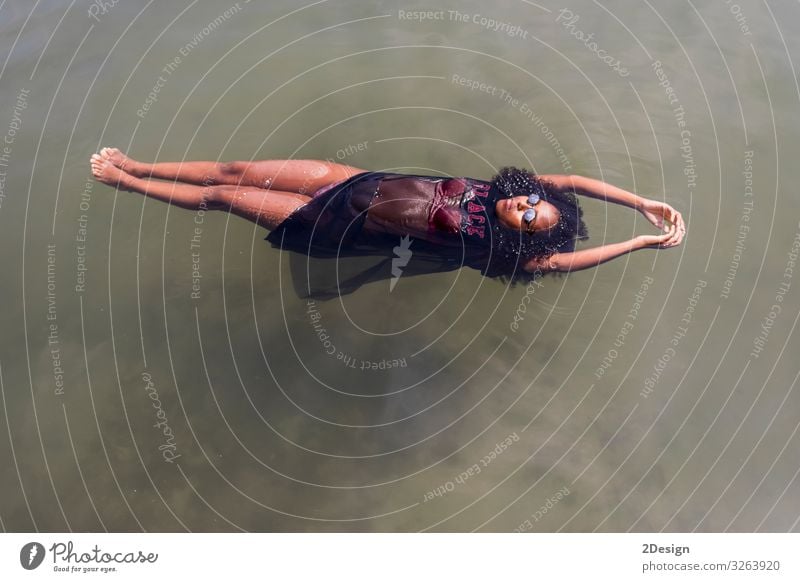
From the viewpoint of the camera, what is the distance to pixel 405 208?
371 centimetres

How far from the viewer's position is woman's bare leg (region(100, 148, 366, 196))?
395cm

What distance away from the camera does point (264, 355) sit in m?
3.80

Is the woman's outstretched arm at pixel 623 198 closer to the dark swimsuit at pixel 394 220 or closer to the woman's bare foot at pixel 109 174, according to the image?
the dark swimsuit at pixel 394 220

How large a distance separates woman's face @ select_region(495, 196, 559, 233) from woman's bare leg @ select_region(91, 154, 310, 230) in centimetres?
128

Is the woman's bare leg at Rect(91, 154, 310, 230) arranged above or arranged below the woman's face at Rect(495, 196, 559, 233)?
above

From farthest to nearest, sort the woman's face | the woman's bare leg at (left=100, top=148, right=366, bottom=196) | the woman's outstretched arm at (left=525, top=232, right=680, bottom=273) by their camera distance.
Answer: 1. the woman's bare leg at (left=100, top=148, right=366, bottom=196)
2. the woman's outstretched arm at (left=525, top=232, right=680, bottom=273)
3. the woman's face

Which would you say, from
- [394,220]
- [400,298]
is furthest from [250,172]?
[400,298]

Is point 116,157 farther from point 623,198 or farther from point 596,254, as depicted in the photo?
point 623,198

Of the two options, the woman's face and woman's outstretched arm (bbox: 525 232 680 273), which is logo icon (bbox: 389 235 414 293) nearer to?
the woman's face

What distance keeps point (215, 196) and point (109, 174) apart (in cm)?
77

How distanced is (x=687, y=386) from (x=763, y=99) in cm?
230

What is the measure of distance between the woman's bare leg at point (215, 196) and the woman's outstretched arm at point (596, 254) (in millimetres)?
1612
